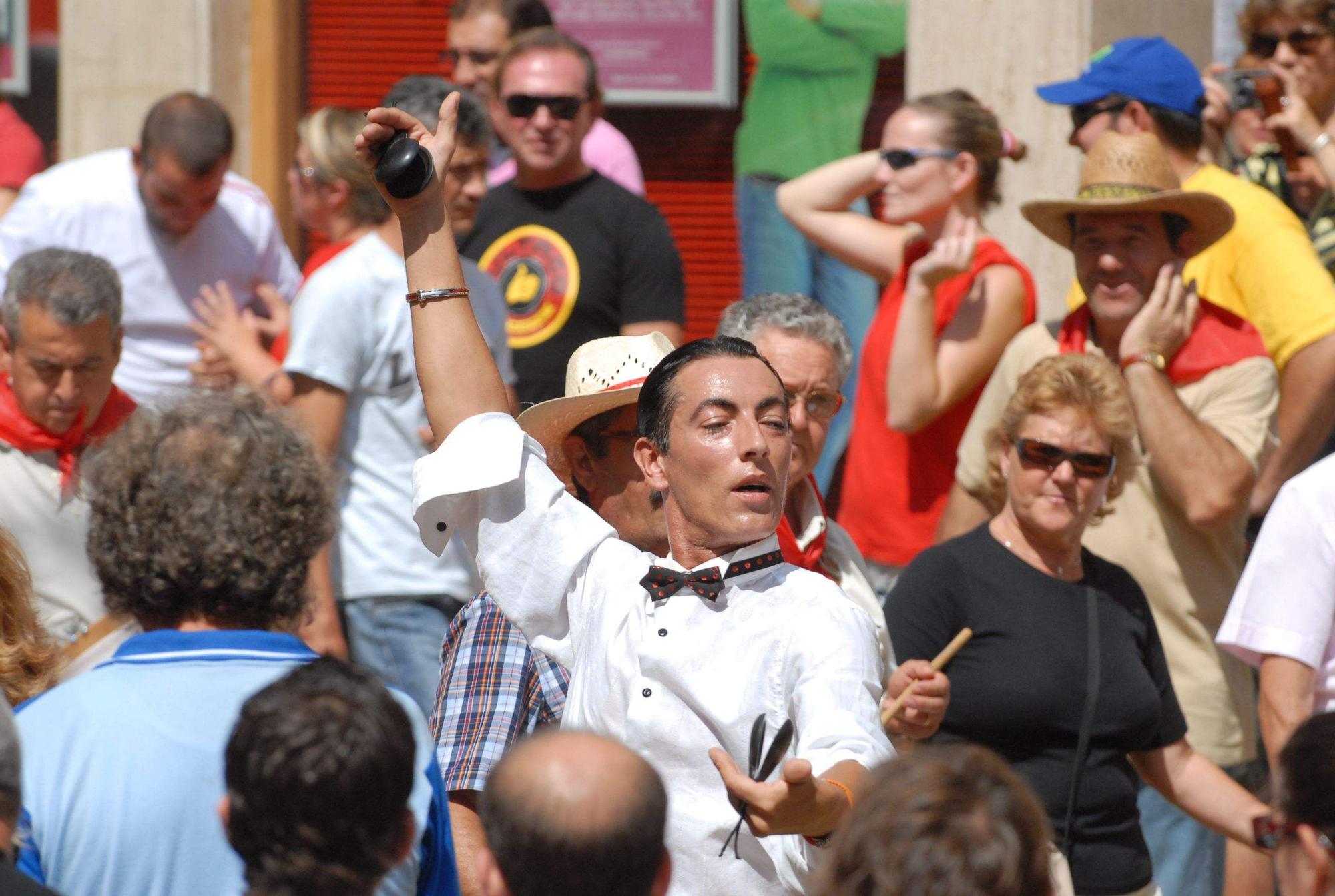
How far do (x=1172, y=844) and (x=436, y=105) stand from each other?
118 inches

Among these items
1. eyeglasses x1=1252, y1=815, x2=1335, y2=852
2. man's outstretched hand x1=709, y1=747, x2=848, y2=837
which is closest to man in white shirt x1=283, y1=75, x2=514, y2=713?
eyeglasses x1=1252, y1=815, x2=1335, y2=852

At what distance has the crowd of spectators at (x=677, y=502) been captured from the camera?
2170mm

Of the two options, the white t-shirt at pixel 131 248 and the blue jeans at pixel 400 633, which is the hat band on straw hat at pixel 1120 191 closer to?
the blue jeans at pixel 400 633

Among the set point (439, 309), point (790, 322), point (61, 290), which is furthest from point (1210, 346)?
point (61, 290)

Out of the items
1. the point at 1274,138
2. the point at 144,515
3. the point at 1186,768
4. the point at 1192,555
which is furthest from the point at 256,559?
the point at 1274,138

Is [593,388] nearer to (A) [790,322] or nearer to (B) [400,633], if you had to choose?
(A) [790,322]

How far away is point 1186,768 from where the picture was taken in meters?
4.04

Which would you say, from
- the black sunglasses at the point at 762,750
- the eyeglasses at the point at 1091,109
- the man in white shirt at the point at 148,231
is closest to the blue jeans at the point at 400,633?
the man in white shirt at the point at 148,231

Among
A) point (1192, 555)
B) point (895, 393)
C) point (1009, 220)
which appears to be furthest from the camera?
point (1009, 220)

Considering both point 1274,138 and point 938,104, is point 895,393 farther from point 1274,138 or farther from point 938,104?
point 1274,138

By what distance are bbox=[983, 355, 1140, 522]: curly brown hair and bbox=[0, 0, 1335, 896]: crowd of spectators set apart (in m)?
0.02

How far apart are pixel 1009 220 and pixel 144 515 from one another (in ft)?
14.8

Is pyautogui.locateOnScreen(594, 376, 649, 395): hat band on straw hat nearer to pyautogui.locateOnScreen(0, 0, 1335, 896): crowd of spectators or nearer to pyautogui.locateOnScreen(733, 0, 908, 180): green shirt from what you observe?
pyautogui.locateOnScreen(0, 0, 1335, 896): crowd of spectators

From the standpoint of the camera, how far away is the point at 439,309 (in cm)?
290
